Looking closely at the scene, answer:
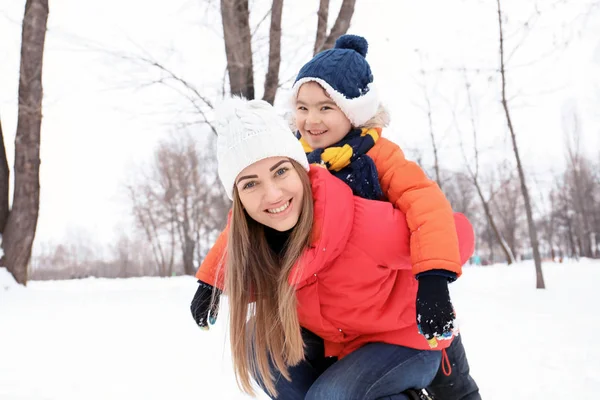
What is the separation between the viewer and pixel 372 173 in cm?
165

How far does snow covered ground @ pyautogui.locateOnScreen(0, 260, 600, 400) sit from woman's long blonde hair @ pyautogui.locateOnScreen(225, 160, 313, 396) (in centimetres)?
67

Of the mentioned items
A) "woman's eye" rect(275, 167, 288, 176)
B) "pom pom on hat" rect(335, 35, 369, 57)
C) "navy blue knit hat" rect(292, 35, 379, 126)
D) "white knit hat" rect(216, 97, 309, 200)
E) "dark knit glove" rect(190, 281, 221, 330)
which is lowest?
"dark knit glove" rect(190, 281, 221, 330)

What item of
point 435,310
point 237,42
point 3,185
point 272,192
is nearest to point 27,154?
point 3,185

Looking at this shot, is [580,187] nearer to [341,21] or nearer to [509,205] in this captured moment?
[509,205]

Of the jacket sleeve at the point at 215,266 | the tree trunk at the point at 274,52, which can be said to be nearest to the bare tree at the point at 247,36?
the tree trunk at the point at 274,52

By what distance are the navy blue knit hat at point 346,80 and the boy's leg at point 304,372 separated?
93 cm

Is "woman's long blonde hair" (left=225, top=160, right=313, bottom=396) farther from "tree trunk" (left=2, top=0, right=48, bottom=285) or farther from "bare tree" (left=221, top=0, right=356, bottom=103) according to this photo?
"tree trunk" (left=2, top=0, right=48, bottom=285)

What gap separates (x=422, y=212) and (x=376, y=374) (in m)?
0.57

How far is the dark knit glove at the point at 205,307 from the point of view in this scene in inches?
71.0

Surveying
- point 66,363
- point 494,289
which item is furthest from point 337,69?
point 494,289

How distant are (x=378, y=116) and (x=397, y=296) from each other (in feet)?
2.68

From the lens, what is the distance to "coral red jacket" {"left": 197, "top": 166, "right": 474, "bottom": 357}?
1.47m

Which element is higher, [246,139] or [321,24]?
[321,24]

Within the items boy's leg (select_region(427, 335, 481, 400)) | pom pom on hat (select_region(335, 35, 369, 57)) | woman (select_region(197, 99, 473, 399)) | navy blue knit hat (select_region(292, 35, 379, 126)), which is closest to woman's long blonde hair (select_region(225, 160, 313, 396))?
woman (select_region(197, 99, 473, 399))
